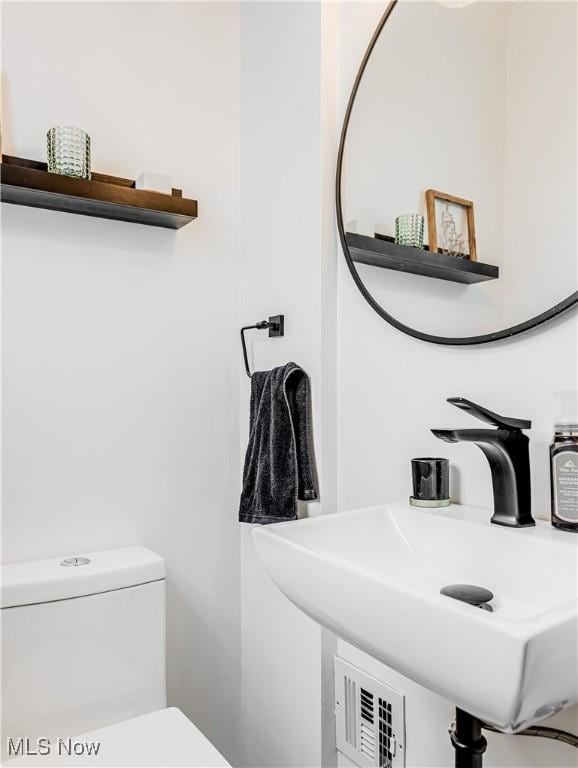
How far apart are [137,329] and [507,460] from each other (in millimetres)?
987

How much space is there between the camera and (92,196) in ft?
4.38

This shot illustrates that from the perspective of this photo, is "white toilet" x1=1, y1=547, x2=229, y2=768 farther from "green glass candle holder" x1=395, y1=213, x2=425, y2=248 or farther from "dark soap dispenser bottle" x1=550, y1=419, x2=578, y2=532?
"green glass candle holder" x1=395, y1=213, x2=425, y2=248

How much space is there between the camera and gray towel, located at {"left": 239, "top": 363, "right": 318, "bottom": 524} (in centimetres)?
135

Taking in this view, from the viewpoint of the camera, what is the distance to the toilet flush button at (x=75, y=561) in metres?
1.32

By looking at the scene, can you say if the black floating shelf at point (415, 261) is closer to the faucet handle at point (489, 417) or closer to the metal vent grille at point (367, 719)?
the faucet handle at point (489, 417)

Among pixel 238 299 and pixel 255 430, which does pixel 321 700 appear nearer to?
pixel 255 430

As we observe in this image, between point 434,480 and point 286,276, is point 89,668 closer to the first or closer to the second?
point 434,480

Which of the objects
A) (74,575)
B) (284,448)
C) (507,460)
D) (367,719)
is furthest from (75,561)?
(507,460)

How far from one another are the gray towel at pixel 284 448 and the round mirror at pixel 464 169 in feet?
0.94

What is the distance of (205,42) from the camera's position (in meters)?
1.64

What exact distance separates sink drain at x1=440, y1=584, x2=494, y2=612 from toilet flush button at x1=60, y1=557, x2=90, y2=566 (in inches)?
33.8

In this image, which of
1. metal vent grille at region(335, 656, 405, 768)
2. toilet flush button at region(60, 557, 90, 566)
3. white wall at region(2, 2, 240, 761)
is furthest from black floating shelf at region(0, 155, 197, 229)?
metal vent grille at region(335, 656, 405, 768)

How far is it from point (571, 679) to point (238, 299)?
1299 millimetres

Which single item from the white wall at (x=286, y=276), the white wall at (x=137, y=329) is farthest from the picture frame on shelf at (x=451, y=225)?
the white wall at (x=137, y=329)
